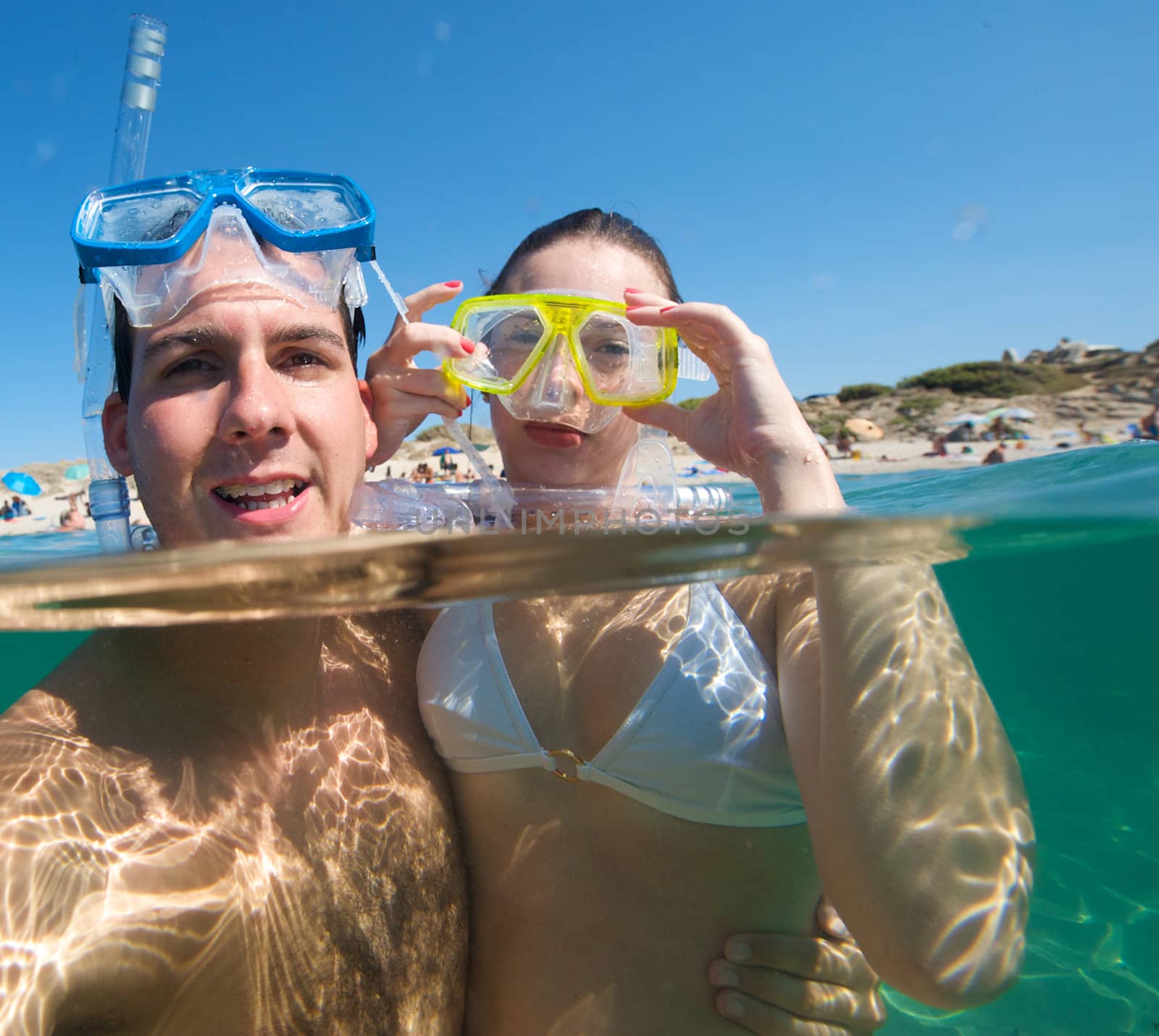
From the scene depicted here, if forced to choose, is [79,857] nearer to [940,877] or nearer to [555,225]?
[940,877]

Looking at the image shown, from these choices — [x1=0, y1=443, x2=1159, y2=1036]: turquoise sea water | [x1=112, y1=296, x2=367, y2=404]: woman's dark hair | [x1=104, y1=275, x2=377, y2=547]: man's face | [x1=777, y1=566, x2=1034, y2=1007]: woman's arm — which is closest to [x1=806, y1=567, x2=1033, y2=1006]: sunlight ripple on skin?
[x1=777, y1=566, x2=1034, y2=1007]: woman's arm

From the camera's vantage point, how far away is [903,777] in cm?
207

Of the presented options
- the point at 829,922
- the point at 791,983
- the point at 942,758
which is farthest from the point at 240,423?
the point at 829,922

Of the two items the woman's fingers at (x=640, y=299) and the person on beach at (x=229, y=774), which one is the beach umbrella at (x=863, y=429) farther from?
the person on beach at (x=229, y=774)

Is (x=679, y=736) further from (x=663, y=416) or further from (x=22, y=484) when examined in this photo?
(x=22, y=484)

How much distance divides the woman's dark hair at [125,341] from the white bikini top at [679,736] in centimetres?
136

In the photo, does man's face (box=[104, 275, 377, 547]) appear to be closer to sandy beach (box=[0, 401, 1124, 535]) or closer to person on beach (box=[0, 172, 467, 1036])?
person on beach (box=[0, 172, 467, 1036])

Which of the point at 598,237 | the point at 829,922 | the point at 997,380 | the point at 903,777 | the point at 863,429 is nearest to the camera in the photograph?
the point at 903,777

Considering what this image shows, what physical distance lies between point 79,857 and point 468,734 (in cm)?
118

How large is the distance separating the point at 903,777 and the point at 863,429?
12063mm

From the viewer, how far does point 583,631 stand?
296 centimetres

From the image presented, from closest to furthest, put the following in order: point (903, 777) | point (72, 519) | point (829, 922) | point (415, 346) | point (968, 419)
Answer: point (903, 777) → point (829, 922) → point (415, 346) → point (968, 419) → point (72, 519)

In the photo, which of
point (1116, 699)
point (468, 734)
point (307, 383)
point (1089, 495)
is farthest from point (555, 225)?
point (1116, 699)

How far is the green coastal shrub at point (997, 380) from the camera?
916cm
